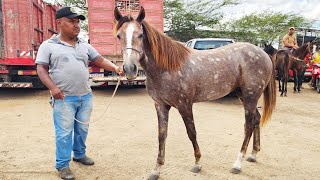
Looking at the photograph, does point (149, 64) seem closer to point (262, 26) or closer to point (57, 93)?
point (57, 93)

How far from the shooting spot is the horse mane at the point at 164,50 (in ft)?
9.69

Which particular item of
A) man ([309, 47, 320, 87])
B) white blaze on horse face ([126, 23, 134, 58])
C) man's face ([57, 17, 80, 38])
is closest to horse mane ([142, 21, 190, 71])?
white blaze on horse face ([126, 23, 134, 58])

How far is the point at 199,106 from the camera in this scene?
7488 millimetres

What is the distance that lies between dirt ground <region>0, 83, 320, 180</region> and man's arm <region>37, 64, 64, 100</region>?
1022 millimetres

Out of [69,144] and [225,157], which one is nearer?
[69,144]

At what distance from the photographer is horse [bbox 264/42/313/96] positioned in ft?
33.6

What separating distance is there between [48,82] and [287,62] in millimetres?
9410

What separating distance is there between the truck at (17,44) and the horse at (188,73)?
6.34 m

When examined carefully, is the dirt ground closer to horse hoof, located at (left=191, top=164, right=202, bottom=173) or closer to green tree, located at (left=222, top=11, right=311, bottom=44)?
horse hoof, located at (left=191, top=164, right=202, bottom=173)

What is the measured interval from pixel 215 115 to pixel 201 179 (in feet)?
→ 11.0

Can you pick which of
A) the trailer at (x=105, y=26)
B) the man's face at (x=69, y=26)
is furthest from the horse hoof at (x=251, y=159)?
the trailer at (x=105, y=26)

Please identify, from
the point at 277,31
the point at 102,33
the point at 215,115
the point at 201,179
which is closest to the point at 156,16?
the point at 102,33

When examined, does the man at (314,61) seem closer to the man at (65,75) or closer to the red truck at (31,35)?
the red truck at (31,35)

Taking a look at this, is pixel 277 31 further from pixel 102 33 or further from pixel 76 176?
pixel 76 176
